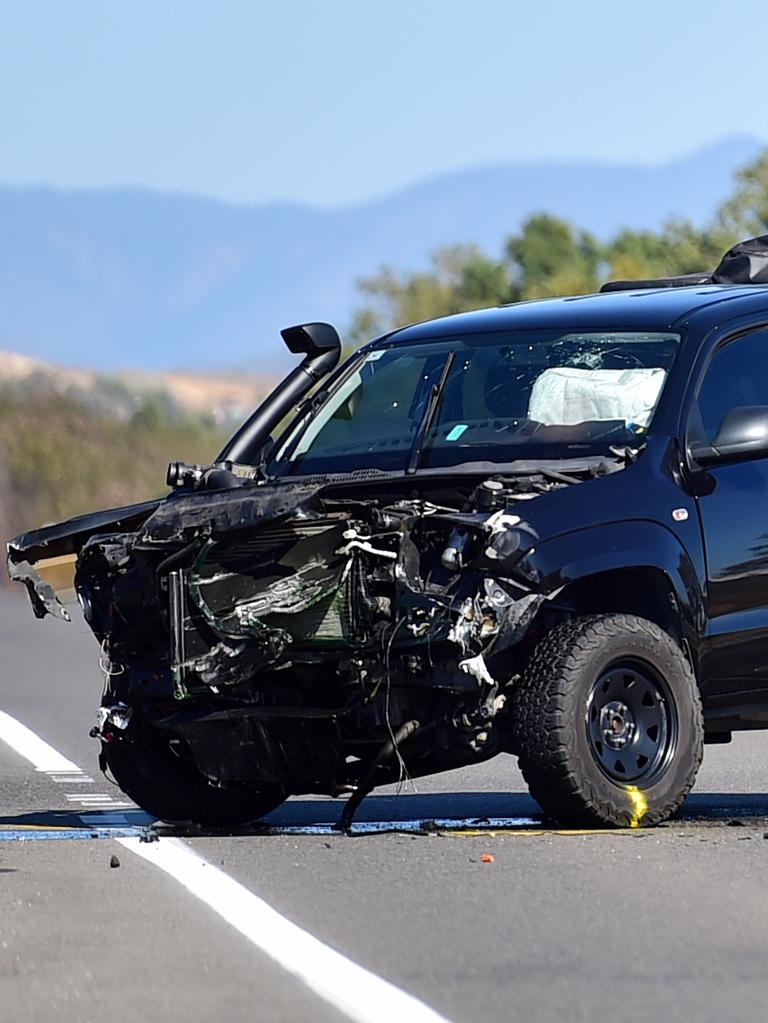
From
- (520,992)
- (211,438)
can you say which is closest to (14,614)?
(520,992)

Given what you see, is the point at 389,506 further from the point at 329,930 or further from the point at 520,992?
the point at 520,992

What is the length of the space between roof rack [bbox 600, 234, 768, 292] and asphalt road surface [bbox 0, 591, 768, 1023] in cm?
234

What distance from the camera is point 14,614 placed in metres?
30.2

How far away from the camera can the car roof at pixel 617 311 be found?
10727mm

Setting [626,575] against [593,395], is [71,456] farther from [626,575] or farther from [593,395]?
[626,575]

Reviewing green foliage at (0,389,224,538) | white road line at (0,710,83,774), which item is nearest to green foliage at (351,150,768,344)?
green foliage at (0,389,224,538)

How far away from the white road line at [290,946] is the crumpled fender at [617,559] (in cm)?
161

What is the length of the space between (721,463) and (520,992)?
3923 mm

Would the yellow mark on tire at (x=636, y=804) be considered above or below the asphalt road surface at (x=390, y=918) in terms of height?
below

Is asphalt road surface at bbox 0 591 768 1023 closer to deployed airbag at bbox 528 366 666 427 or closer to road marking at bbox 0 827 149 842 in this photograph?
road marking at bbox 0 827 149 842

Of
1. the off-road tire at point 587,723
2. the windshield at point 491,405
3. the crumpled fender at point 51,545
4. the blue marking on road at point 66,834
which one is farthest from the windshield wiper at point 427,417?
the blue marking on road at point 66,834

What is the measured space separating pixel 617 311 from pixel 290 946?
4265 millimetres

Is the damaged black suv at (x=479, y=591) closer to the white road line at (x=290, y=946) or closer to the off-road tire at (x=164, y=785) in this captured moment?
the off-road tire at (x=164, y=785)

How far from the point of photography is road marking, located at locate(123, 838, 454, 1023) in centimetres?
646
